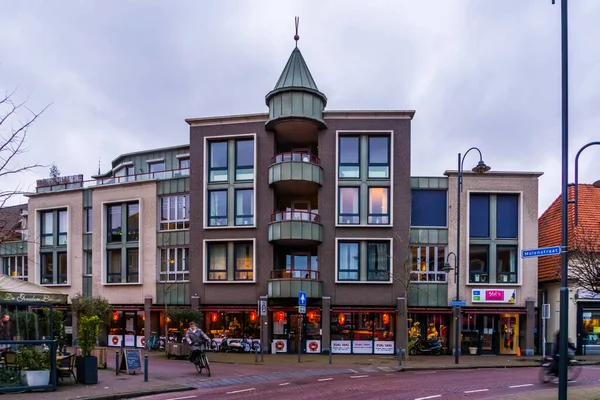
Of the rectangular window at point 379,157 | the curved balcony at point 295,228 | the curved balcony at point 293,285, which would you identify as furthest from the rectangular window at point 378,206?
→ the curved balcony at point 293,285

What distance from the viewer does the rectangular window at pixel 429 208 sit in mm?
26844

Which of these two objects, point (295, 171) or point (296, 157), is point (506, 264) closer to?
point (295, 171)

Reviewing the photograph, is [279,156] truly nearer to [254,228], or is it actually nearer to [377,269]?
[254,228]

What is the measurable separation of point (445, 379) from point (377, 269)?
9.83m

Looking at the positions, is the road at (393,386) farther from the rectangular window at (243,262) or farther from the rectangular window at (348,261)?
the rectangular window at (243,262)

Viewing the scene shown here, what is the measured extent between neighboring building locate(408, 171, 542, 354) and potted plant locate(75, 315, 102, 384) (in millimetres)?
16055

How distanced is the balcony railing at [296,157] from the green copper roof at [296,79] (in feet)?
10.4

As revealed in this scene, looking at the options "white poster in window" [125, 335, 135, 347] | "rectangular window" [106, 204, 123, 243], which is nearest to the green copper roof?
"rectangular window" [106, 204, 123, 243]

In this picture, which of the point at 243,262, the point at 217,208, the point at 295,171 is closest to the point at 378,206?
the point at 295,171

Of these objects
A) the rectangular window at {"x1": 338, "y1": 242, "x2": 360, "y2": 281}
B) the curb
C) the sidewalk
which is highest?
the rectangular window at {"x1": 338, "y1": 242, "x2": 360, "y2": 281}

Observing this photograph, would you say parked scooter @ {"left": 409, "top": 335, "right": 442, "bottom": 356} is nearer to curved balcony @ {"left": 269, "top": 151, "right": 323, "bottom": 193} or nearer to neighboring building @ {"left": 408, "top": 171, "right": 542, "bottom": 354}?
neighboring building @ {"left": 408, "top": 171, "right": 542, "bottom": 354}

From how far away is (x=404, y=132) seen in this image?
26.7 meters

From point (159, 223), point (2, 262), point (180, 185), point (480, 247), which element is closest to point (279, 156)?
point (180, 185)

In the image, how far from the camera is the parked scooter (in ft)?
84.0
